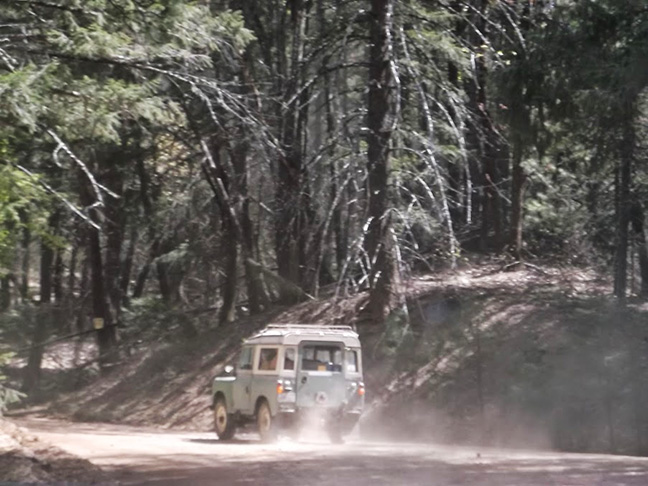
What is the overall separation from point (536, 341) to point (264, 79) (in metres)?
10.9

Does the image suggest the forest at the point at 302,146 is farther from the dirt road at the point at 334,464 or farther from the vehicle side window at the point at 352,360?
the dirt road at the point at 334,464

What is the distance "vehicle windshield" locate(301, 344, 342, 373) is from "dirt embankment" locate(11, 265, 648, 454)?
11.9 ft

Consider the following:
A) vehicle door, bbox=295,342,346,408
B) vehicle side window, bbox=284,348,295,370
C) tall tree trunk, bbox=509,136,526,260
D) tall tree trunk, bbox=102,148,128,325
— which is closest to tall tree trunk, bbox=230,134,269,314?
tall tree trunk, bbox=102,148,128,325

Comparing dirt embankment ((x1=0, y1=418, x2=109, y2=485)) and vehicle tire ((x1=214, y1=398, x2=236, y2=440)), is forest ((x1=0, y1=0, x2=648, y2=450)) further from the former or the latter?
vehicle tire ((x1=214, y1=398, x2=236, y2=440))

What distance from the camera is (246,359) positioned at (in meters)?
21.7

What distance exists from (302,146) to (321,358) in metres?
9.71

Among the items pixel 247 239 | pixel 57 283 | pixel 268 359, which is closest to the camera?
pixel 268 359

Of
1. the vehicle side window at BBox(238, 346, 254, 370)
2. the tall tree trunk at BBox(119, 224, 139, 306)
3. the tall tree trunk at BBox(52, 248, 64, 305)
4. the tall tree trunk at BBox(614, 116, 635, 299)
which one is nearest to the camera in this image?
the vehicle side window at BBox(238, 346, 254, 370)

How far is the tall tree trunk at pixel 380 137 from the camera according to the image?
80.9 feet

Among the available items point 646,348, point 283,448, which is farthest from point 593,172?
point 283,448

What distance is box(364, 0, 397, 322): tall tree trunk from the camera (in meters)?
24.7

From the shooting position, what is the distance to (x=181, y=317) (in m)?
35.2

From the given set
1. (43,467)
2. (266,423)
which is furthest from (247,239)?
(43,467)

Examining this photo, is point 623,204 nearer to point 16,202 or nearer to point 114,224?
point 114,224
